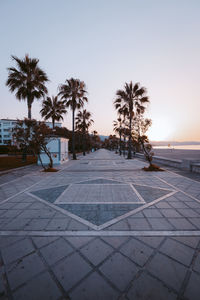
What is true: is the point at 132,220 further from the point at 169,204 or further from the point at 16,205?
the point at 16,205

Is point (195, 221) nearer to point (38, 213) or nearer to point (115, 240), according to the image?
point (115, 240)

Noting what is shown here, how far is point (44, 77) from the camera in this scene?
583 inches

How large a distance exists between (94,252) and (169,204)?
3175mm

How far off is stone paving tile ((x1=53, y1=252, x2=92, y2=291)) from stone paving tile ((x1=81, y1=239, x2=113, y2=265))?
0.13 metres

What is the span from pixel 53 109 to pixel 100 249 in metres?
21.2

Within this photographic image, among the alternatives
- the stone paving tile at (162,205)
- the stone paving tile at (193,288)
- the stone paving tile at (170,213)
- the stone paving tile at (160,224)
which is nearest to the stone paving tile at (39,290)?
the stone paving tile at (193,288)

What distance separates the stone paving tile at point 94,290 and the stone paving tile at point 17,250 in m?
1.20

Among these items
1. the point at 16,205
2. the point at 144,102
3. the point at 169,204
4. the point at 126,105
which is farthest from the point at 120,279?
the point at 126,105

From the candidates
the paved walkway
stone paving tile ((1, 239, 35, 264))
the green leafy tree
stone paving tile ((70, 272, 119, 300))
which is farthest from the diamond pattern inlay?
the green leafy tree

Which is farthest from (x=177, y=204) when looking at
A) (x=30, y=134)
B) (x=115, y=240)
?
(x=30, y=134)

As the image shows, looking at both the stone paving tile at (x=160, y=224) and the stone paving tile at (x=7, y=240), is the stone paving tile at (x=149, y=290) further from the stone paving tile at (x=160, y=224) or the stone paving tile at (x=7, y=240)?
the stone paving tile at (x=7, y=240)

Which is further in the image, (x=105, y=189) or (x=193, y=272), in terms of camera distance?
(x=105, y=189)

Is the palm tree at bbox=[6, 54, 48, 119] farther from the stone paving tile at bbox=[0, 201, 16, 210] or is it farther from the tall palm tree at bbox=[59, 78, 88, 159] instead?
the stone paving tile at bbox=[0, 201, 16, 210]

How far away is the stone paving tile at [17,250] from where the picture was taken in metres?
2.16
